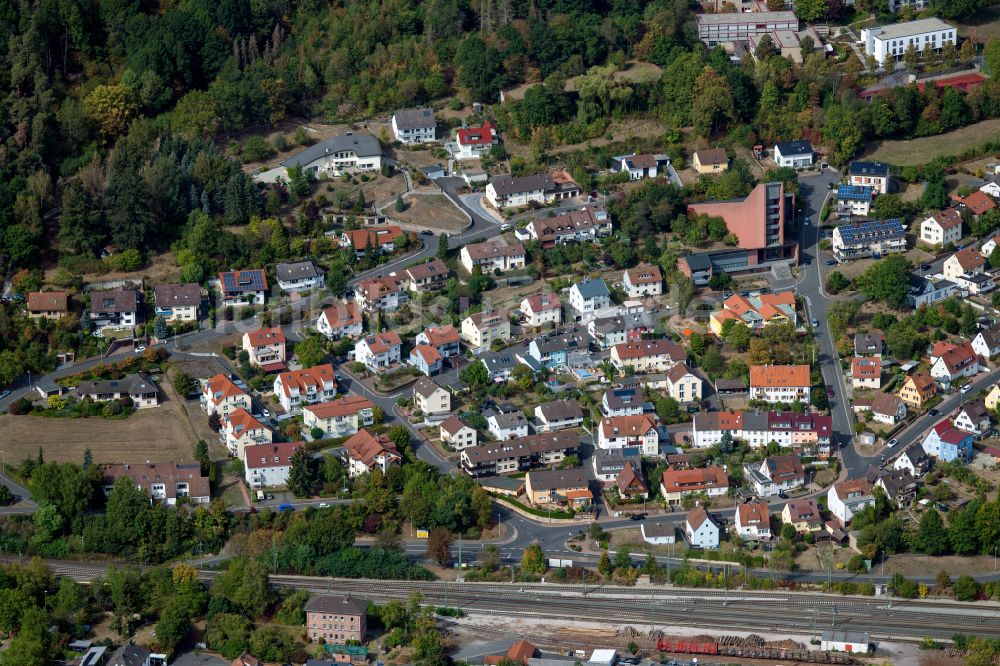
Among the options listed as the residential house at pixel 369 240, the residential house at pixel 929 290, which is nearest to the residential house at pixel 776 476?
the residential house at pixel 929 290

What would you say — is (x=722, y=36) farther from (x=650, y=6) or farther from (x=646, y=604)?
(x=646, y=604)

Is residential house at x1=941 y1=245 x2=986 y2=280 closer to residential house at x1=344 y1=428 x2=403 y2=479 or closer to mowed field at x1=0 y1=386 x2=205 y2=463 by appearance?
residential house at x1=344 y1=428 x2=403 y2=479

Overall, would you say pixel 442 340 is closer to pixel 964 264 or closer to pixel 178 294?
pixel 178 294

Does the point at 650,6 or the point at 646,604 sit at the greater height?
the point at 650,6

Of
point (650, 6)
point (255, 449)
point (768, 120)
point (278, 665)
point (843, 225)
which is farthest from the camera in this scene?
point (650, 6)

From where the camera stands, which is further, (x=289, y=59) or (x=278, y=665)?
(x=289, y=59)

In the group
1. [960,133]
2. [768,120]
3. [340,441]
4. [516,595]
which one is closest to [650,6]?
[768,120]

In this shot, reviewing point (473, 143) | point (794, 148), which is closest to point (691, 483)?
point (794, 148)
